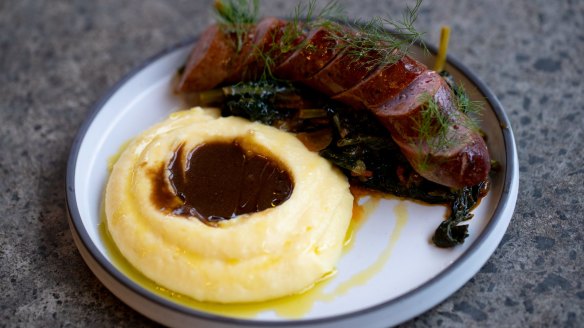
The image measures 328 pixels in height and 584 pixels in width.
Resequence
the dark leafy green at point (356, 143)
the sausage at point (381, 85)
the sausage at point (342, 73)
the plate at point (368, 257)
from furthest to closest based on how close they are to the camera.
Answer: the sausage at point (342, 73) < the dark leafy green at point (356, 143) < the sausage at point (381, 85) < the plate at point (368, 257)

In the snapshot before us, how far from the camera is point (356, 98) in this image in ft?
14.2

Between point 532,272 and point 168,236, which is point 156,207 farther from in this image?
point 532,272

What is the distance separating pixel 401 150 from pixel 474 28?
226 cm

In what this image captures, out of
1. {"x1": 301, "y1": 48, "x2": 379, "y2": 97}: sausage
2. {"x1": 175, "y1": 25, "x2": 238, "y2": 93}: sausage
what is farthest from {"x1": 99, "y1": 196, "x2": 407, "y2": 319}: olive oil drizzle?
{"x1": 175, "y1": 25, "x2": 238, "y2": 93}: sausage

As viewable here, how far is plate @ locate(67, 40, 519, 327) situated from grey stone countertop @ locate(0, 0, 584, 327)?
20 cm

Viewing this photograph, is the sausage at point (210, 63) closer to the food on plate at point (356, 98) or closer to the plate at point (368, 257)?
the food on plate at point (356, 98)

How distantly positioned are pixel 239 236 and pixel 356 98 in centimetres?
131

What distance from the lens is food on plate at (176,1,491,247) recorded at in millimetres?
3967

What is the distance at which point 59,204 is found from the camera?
4.63 metres

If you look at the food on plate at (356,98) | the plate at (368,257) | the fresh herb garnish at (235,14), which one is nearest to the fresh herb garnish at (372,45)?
the food on plate at (356,98)

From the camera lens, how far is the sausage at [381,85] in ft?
12.9

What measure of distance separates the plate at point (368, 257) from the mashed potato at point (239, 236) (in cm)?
11

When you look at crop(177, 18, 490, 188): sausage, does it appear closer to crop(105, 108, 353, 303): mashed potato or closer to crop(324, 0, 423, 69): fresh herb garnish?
crop(324, 0, 423, 69): fresh herb garnish

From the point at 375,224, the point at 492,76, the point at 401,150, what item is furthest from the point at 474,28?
the point at 375,224
